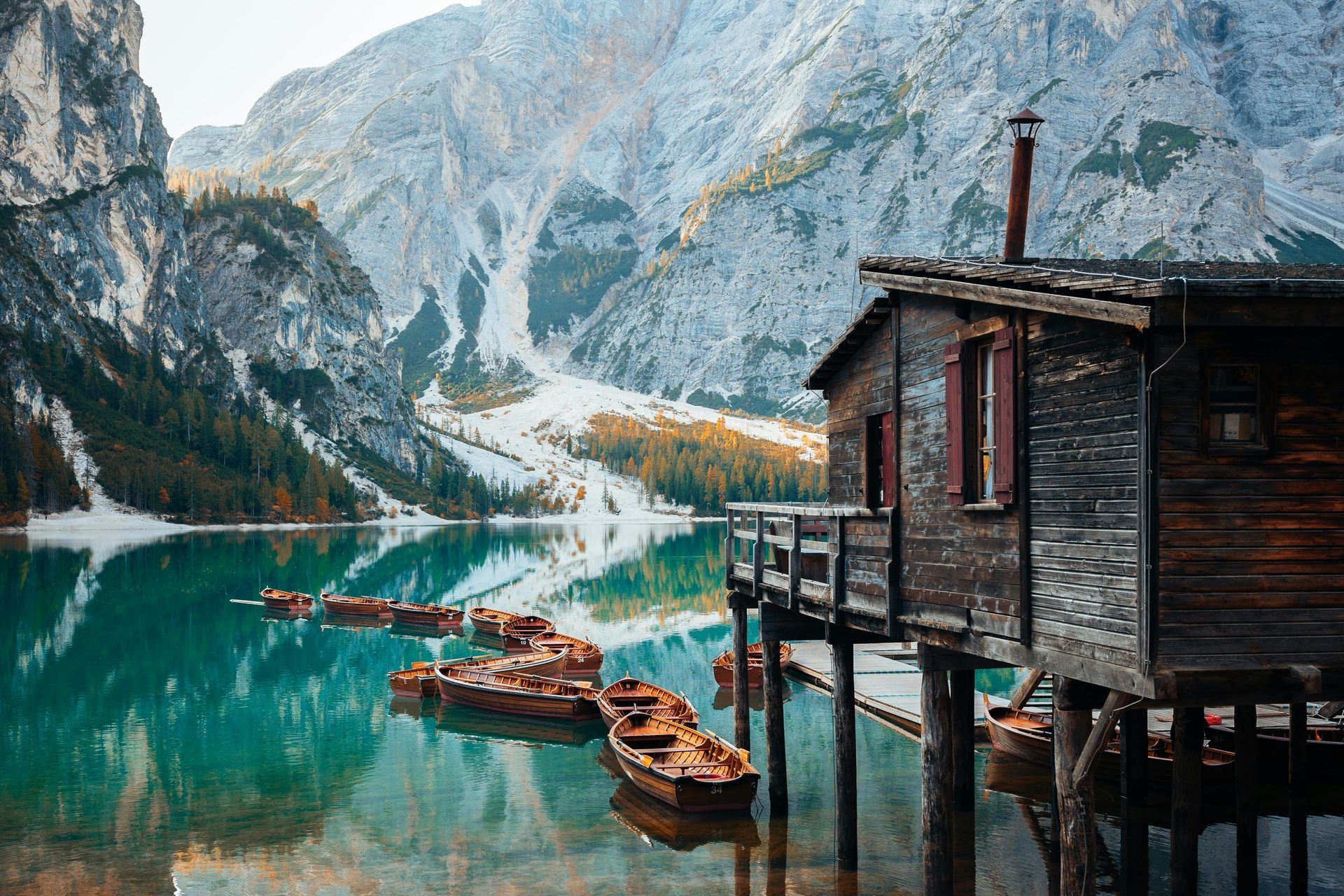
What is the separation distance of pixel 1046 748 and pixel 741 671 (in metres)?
8.43

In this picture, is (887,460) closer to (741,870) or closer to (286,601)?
(741,870)

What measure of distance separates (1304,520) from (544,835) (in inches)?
755

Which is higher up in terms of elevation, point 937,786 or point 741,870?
point 937,786

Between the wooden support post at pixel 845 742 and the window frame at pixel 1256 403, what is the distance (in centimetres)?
972

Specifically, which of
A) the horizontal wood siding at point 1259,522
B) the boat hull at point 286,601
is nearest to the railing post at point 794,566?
the horizontal wood siding at point 1259,522

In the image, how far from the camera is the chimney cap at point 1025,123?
18862mm

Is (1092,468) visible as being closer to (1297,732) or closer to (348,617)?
(1297,732)

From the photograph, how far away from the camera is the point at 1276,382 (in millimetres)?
12664

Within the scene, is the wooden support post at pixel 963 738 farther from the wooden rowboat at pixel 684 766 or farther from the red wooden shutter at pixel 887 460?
the red wooden shutter at pixel 887 460

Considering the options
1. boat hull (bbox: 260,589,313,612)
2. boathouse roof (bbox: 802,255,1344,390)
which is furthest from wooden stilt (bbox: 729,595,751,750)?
boat hull (bbox: 260,589,313,612)

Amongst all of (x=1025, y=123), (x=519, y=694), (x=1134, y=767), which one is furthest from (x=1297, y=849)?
(x=519, y=694)

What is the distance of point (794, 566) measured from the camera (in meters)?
22.6

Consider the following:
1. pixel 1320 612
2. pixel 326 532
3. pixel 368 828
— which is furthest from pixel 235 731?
pixel 326 532

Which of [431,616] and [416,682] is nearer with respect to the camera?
[416,682]
